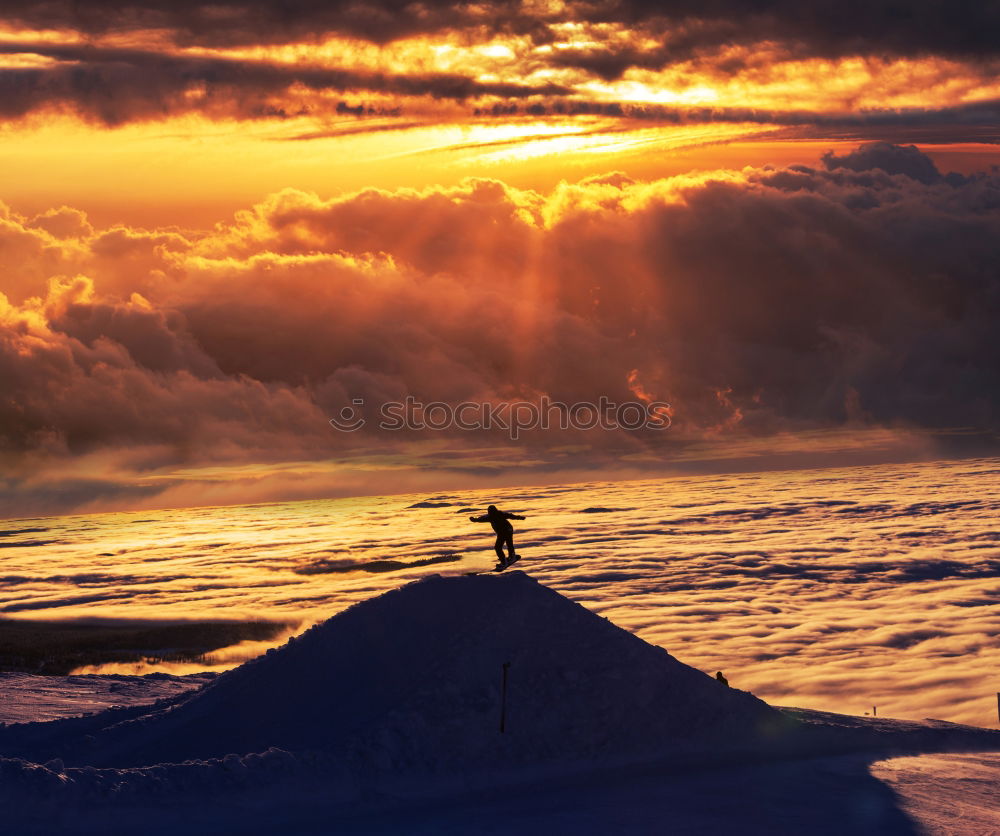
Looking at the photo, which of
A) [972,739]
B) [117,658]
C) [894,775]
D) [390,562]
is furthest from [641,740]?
[390,562]

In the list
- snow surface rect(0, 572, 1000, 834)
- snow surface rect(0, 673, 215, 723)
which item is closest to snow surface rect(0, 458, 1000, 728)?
snow surface rect(0, 673, 215, 723)

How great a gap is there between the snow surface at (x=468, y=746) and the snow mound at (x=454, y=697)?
0.18 feet

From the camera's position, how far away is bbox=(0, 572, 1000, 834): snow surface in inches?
795

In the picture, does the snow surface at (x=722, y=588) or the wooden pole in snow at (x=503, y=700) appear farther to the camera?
the snow surface at (x=722, y=588)

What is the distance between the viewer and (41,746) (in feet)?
83.0

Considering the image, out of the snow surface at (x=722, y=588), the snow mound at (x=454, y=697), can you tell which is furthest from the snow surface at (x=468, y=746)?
the snow surface at (x=722, y=588)

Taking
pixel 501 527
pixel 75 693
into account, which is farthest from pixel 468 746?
pixel 75 693

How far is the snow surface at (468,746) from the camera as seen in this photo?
66.2ft

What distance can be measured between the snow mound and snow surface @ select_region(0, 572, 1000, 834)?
0.18 feet

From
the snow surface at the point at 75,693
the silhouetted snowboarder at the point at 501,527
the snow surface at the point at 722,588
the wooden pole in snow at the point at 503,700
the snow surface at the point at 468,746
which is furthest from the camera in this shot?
the snow surface at the point at 722,588

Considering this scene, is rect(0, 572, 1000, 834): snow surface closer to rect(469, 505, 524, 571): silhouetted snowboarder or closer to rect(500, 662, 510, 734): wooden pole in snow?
rect(500, 662, 510, 734): wooden pole in snow

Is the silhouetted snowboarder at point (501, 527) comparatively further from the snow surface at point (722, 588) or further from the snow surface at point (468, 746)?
the snow surface at point (722, 588)

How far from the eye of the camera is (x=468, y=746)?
23.2 m

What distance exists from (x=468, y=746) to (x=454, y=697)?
1365 mm
